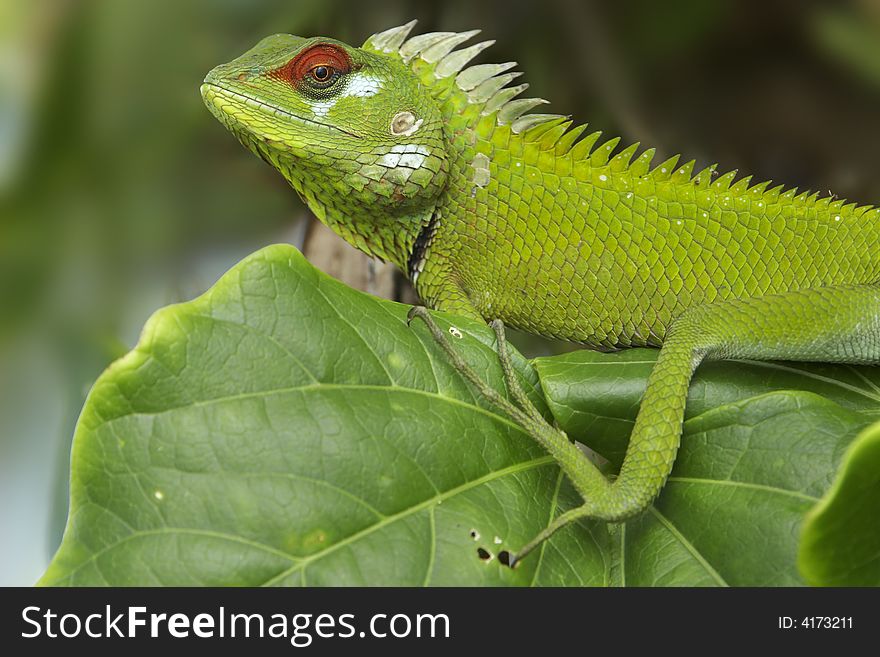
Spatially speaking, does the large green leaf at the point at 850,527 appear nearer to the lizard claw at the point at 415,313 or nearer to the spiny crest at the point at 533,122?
the lizard claw at the point at 415,313

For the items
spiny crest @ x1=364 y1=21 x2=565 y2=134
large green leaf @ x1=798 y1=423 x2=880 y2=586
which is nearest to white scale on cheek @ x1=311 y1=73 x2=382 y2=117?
spiny crest @ x1=364 y1=21 x2=565 y2=134

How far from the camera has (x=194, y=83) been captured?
2.46m

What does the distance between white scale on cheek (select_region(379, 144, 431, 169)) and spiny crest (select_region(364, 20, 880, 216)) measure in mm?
148

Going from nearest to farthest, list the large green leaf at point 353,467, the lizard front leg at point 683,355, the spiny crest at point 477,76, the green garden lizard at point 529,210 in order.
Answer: the large green leaf at point 353,467, the lizard front leg at point 683,355, the green garden lizard at point 529,210, the spiny crest at point 477,76

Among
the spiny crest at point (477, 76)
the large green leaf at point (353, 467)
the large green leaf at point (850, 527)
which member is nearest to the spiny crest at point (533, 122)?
the spiny crest at point (477, 76)

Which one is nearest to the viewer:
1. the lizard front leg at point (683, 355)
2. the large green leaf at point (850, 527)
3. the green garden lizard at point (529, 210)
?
the large green leaf at point (850, 527)

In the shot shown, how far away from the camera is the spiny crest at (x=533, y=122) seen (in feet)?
4.24

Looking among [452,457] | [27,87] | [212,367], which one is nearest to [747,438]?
[452,457]

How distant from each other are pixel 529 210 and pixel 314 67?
1.28 ft

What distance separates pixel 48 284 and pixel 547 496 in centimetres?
193

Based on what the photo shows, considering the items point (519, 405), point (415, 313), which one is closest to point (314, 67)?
point (415, 313)

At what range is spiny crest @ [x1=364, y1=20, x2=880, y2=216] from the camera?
4.24ft

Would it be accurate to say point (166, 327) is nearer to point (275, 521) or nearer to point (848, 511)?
point (275, 521)
